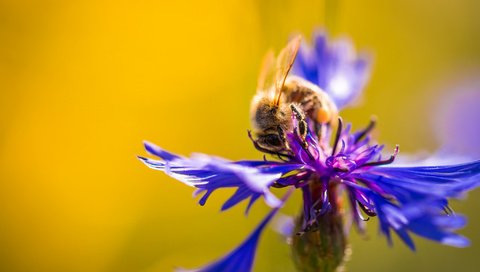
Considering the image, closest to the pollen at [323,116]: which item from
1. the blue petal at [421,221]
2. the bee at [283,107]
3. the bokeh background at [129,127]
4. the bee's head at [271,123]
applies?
the bee at [283,107]

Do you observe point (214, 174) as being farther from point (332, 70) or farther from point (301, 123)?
point (332, 70)

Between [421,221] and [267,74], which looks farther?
[267,74]

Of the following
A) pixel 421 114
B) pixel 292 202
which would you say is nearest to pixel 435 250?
pixel 421 114

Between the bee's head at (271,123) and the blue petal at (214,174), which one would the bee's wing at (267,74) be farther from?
the blue petal at (214,174)

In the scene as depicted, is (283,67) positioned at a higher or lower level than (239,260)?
higher

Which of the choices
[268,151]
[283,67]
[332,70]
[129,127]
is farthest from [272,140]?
[129,127]

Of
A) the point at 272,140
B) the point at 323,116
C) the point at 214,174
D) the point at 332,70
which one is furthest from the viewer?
the point at 332,70

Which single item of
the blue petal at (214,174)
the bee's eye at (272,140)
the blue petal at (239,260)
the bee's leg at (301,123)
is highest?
the bee's leg at (301,123)
